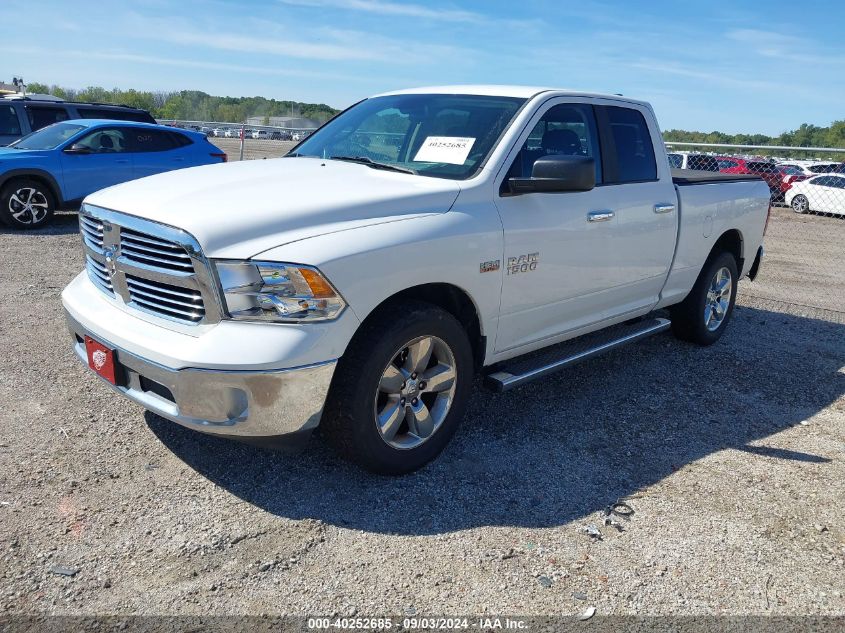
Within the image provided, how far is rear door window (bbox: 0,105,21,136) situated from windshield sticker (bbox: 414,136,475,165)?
10.8 meters

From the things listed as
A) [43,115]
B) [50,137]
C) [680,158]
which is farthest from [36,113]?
[680,158]

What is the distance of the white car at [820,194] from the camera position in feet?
57.8

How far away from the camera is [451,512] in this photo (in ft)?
10.7

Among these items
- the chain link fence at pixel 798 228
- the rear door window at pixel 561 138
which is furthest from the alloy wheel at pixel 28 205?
the chain link fence at pixel 798 228

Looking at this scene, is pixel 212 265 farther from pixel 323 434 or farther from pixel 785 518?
pixel 785 518

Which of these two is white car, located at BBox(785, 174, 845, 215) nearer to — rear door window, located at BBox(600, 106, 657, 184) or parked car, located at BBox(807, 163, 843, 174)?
parked car, located at BBox(807, 163, 843, 174)

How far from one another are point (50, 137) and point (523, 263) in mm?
9385

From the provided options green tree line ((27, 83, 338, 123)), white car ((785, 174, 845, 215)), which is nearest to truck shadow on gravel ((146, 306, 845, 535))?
white car ((785, 174, 845, 215))

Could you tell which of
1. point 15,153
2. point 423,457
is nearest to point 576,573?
point 423,457

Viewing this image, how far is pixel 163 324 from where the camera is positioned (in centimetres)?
310

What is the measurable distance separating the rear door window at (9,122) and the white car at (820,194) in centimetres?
1796

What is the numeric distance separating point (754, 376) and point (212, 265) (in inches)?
168

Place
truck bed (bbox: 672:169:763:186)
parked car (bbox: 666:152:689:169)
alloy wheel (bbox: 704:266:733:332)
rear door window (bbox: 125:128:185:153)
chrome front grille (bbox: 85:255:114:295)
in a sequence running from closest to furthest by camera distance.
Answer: chrome front grille (bbox: 85:255:114:295) → truck bed (bbox: 672:169:763:186) → alloy wheel (bbox: 704:266:733:332) → rear door window (bbox: 125:128:185:153) → parked car (bbox: 666:152:689:169)

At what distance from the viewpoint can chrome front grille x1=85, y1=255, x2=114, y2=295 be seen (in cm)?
347
